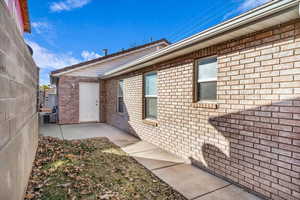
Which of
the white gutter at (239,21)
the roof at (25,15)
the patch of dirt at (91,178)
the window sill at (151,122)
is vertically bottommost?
the patch of dirt at (91,178)

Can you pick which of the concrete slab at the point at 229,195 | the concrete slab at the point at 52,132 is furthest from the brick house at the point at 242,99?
the concrete slab at the point at 52,132

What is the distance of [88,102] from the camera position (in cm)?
967

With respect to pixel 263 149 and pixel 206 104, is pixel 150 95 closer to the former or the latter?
pixel 206 104

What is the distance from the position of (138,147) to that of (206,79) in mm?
2916

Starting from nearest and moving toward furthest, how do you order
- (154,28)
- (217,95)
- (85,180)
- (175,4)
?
(85,180), (217,95), (175,4), (154,28)

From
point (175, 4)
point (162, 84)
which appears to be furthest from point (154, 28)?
point (162, 84)

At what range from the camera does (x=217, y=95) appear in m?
3.32

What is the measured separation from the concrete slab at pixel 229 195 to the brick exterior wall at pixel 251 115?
0.41ft

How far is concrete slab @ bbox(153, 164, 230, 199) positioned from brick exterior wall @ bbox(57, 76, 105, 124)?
24.2 feet

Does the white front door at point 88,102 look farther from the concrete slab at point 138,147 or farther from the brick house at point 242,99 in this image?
the brick house at point 242,99

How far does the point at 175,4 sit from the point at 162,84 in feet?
27.6

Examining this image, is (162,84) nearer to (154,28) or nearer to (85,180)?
(85,180)

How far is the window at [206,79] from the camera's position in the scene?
349cm

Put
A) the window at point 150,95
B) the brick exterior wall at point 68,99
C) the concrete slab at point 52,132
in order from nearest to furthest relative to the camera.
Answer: the window at point 150,95
the concrete slab at point 52,132
the brick exterior wall at point 68,99
